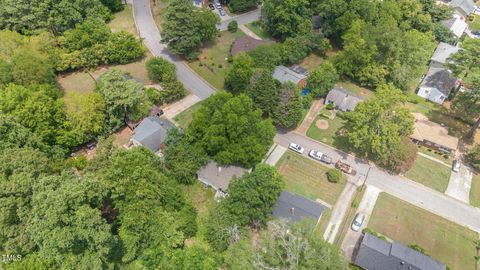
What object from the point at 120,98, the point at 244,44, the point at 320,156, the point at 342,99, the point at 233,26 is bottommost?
the point at 320,156

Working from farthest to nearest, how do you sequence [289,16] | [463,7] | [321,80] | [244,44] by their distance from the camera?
1. [463,7]
2. [289,16]
3. [244,44]
4. [321,80]

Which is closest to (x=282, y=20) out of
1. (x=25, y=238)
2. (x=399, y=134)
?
(x=399, y=134)

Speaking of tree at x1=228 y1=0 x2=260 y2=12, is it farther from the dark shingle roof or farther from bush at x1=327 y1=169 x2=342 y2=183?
bush at x1=327 y1=169 x2=342 y2=183

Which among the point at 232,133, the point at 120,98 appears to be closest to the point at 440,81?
the point at 232,133

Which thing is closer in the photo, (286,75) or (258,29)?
(286,75)

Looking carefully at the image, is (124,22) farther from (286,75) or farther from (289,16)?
(286,75)

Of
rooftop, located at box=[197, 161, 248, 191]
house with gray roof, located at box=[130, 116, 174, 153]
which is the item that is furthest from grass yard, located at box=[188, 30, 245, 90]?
rooftop, located at box=[197, 161, 248, 191]
